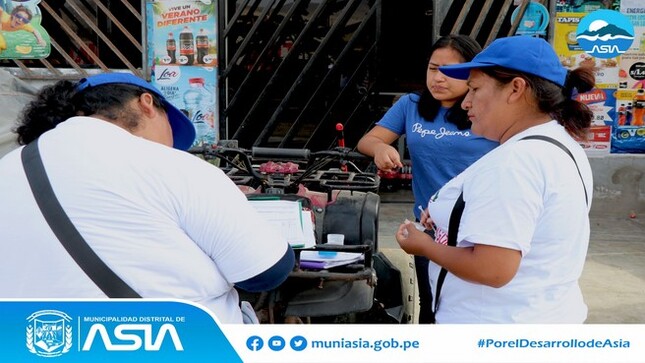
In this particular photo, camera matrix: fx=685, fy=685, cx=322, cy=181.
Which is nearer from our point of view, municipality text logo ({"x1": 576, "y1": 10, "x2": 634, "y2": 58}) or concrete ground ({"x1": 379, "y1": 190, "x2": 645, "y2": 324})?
concrete ground ({"x1": 379, "y1": 190, "x2": 645, "y2": 324})

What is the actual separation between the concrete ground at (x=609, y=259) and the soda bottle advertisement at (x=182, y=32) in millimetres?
2251

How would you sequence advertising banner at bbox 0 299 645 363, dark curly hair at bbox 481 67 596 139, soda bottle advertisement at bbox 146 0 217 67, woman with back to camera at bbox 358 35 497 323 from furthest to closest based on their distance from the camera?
soda bottle advertisement at bbox 146 0 217 67 → woman with back to camera at bbox 358 35 497 323 → dark curly hair at bbox 481 67 596 139 → advertising banner at bbox 0 299 645 363

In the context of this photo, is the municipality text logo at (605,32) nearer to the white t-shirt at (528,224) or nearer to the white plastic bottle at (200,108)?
the white plastic bottle at (200,108)

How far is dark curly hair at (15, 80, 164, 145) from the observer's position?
58.9 inches

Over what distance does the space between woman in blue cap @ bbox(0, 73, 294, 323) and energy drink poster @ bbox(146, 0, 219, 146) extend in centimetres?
479

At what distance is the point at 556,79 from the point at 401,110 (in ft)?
4.10

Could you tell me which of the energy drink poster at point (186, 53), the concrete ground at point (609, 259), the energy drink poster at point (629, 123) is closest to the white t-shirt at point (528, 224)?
the concrete ground at point (609, 259)

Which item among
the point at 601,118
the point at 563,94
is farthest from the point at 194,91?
the point at 563,94

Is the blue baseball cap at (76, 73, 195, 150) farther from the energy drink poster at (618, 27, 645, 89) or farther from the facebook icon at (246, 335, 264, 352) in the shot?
the energy drink poster at (618, 27, 645, 89)

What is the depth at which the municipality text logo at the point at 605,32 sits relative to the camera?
6023 millimetres

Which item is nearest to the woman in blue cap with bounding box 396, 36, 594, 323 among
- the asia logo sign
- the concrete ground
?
the asia logo sign

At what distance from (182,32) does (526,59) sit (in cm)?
507

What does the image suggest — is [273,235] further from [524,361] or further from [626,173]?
[626,173]

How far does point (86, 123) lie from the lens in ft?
4.56
